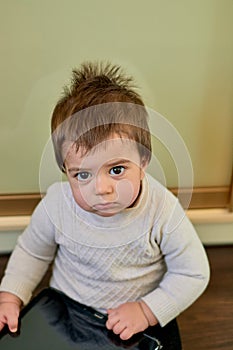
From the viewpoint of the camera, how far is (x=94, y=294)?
86 centimetres

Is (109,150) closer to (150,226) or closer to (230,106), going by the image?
(150,226)

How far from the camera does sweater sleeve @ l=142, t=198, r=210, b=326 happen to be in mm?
813

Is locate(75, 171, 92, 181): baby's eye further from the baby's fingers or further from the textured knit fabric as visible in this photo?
the baby's fingers

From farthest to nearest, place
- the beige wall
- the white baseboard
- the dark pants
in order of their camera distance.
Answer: the white baseboard
the beige wall
the dark pants

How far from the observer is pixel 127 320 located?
0.81 m

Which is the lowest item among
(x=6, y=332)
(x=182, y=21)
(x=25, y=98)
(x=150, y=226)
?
(x=6, y=332)

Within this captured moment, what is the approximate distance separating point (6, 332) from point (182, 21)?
0.57 meters

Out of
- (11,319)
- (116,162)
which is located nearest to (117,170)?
(116,162)

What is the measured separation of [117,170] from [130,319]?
247 mm

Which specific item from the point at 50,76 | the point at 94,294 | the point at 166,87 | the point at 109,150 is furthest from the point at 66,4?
the point at 94,294

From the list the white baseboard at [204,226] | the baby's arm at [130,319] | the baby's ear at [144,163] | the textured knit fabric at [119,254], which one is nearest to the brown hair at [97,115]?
the baby's ear at [144,163]

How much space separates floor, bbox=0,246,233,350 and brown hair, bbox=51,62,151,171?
38 cm

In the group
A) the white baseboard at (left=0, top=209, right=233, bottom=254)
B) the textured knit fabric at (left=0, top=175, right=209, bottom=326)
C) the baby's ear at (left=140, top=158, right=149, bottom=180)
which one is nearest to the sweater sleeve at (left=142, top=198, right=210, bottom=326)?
the textured knit fabric at (left=0, top=175, right=209, bottom=326)

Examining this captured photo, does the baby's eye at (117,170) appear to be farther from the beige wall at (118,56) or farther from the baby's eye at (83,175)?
the beige wall at (118,56)
